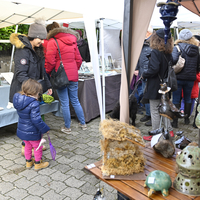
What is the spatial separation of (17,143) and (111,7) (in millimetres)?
2655

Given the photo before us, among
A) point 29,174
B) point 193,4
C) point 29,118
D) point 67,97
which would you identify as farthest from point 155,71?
point 29,174

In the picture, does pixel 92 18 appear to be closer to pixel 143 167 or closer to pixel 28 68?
pixel 28 68

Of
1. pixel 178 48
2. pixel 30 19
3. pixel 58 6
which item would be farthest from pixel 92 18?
pixel 30 19

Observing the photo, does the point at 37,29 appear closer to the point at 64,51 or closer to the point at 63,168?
the point at 64,51

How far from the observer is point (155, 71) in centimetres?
325

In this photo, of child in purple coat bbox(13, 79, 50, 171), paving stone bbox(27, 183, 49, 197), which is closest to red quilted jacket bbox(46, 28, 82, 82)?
child in purple coat bbox(13, 79, 50, 171)

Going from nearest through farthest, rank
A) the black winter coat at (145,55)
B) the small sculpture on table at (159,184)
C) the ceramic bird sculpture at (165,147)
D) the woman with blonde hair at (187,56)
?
the small sculpture on table at (159,184) < the ceramic bird sculpture at (165,147) < the woman with blonde hair at (187,56) < the black winter coat at (145,55)

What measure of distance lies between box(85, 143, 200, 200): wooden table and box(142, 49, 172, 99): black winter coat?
1.33 m

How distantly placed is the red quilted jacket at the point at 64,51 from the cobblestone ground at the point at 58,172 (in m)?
1.08

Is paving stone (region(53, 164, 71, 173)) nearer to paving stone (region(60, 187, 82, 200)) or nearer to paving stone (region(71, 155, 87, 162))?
paving stone (region(71, 155, 87, 162))

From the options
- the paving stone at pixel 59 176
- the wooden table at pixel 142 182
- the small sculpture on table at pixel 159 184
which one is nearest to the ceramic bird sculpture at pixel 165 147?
the wooden table at pixel 142 182

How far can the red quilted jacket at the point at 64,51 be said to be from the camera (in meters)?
3.66

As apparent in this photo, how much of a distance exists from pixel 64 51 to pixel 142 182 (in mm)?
2647

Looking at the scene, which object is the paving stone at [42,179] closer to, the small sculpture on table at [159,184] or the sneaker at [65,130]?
the sneaker at [65,130]
